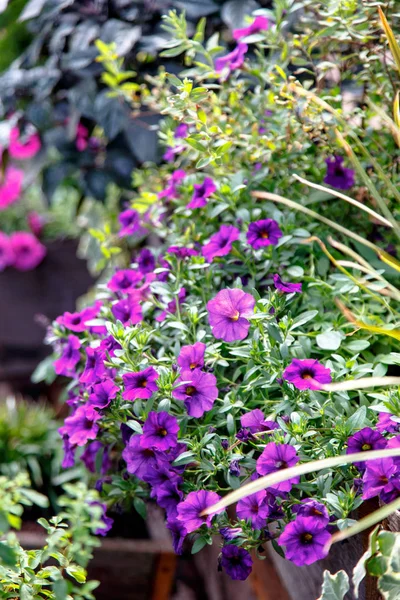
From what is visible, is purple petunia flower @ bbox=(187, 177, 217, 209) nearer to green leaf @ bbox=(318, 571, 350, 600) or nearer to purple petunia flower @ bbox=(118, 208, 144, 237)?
purple petunia flower @ bbox=(118, 208, 144, 237)

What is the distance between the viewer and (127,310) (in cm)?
93

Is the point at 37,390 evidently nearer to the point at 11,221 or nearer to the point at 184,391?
the point at 11,221

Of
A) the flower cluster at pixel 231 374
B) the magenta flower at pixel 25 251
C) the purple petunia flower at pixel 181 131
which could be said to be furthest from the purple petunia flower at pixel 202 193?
the magenta flower at pixel 25 251

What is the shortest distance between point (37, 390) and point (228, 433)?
1777 millimetres

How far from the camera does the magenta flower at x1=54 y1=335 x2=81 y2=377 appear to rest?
939 millimetres

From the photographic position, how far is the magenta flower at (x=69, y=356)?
0.94m

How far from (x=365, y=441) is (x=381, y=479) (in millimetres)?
48

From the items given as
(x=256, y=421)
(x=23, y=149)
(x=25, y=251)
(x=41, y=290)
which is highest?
(x=256, y=421)

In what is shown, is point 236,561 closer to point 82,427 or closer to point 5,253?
point 82,427

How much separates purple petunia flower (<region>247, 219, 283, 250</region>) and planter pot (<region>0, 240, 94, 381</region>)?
1.62 m

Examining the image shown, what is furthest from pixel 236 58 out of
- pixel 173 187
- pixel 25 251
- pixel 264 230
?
pixel 25 251

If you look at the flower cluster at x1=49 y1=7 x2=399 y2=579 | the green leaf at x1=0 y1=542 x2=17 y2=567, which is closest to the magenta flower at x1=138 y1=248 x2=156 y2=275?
the flower cluster at x1=49 y1=7 x2=399 y2=579

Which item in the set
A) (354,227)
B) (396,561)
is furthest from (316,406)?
(354,227)

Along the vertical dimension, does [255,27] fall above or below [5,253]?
above
